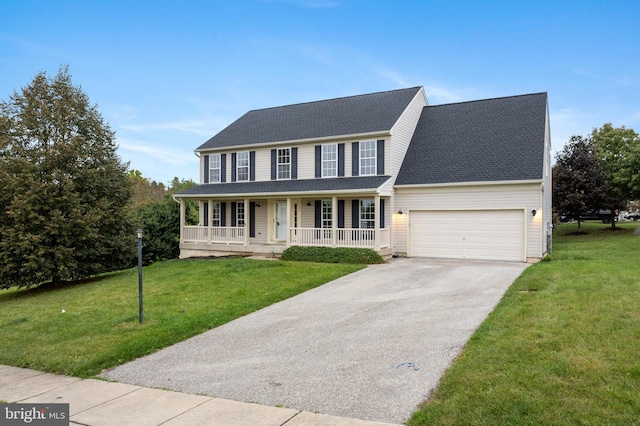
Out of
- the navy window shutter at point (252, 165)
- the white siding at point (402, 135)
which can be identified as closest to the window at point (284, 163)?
the navy window shutter at point (252, 165)

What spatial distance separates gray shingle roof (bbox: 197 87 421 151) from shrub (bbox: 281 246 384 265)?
5333mm

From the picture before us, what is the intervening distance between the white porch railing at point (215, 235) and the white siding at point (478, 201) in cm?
742

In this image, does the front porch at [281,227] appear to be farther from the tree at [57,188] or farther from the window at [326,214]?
the tree at [57,188]

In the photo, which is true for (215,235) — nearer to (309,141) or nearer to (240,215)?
(240,215)

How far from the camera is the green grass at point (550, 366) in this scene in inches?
145

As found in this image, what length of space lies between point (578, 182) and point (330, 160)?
16.2m

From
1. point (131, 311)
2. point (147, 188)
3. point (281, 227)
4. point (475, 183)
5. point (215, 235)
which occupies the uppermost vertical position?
point (147, 188)

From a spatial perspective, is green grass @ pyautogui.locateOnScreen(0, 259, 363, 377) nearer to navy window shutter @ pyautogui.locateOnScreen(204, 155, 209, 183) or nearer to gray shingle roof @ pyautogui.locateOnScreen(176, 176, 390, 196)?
gray shingle roof @ pyautogui.locateOnScreen(176, 176, 390, 196)

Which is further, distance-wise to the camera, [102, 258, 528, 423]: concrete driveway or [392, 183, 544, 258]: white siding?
[392, 183, 544, 258]: white siding

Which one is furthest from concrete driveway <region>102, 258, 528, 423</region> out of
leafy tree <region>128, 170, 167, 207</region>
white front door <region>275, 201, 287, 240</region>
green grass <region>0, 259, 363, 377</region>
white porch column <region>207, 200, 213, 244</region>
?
leafy tree <region>128, 170, 167, 207</region>

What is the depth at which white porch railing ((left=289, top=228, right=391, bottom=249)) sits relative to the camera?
662 inches

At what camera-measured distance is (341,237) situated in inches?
699

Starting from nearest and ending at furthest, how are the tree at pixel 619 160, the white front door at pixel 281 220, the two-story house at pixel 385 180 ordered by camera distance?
the two-story house at pixel 385 180
the white front door at pixel 281 220
the tree at pixel 619 160

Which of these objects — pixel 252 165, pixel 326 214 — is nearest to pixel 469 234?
pixel 326 214
